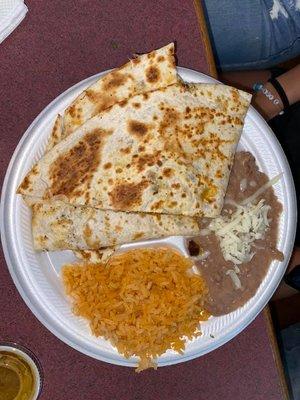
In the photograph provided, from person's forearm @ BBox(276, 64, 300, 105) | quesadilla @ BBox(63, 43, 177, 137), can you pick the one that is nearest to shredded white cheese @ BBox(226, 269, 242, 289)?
quesadilla @ BBox(63, 43, 177, 137)

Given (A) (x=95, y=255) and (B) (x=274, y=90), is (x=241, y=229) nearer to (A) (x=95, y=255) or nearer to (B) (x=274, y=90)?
(A) (x=95, y=255)

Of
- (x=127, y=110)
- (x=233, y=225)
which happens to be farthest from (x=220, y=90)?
(x=233, y=225)

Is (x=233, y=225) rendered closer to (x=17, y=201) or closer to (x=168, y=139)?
(x=168, y=139)

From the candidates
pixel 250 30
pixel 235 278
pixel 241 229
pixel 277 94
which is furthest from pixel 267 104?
pixel 235 278

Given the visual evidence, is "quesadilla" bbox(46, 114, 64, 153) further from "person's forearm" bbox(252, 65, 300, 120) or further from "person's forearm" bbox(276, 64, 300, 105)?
"person's forearm" bbox(276, 64, 300, 105)

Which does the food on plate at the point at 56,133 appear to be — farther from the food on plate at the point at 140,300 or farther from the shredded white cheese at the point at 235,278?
the shredded white cheese at the point at 235,278
